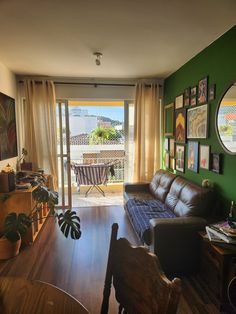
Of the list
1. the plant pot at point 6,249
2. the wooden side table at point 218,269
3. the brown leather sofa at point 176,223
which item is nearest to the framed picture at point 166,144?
the brown leather sofa at point 176,223

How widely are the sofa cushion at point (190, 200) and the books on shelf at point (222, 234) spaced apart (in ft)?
1.47

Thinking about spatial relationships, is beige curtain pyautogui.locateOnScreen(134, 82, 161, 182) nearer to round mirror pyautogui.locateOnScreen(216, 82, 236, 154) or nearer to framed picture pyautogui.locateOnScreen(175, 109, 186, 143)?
framed picture pyautogui.locateOnScreen(175, 109, 186, 143)

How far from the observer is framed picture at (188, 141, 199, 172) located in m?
3.06

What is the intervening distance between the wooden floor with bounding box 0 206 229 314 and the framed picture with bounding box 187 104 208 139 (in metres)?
1.67

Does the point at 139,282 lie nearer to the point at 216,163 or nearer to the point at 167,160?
the point at 216,163

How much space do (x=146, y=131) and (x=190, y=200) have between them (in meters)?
2.12

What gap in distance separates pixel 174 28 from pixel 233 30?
59 cm

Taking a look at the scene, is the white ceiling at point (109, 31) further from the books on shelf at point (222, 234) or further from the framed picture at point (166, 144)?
the books on shelf at point (222, 234)

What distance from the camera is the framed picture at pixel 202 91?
9.20 ft

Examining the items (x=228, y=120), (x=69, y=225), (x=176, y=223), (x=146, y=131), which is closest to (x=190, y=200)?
(x=176, y=223)

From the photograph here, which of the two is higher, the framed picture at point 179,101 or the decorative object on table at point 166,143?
the framed picture at point 179,101

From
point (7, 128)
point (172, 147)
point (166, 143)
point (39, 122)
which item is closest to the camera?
point (7, 128)

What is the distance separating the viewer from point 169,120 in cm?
412

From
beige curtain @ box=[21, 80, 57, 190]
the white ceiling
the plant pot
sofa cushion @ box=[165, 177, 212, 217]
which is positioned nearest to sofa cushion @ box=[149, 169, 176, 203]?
sofa cushion @ box=[165, 177, 212, 217]
